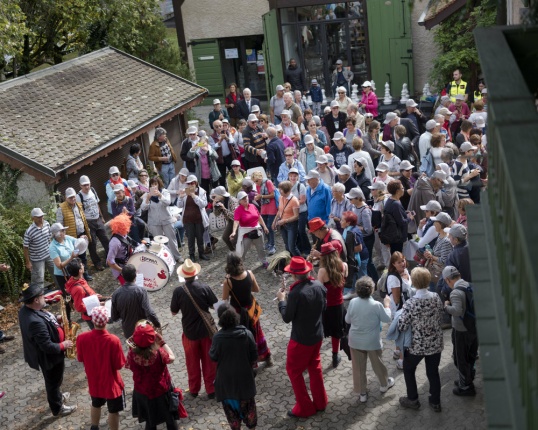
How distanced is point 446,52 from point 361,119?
248 inches

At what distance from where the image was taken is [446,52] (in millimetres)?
21828

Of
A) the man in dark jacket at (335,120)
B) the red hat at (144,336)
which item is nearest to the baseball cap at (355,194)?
the red hat at (144,336)

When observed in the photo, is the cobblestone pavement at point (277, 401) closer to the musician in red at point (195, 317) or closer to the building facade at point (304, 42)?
the musician in red at point (195, 317)

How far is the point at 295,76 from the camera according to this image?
2398cm

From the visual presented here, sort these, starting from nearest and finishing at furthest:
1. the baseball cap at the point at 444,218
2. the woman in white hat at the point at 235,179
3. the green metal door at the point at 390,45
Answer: the baseball cap at the point at 444,218 → the woman in white hat at the point at 235,179 → the green metal door at the point at 390,45

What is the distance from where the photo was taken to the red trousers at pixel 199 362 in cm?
943

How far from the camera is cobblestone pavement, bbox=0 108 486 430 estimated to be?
8719mm

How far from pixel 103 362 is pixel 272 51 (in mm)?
17899

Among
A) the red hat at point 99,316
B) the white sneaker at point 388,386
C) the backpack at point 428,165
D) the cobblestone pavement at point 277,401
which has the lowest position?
the cobblestone pavement at point 277,401

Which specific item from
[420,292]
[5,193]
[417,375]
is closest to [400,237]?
[417,375]

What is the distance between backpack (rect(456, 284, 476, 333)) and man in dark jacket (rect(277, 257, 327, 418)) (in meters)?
1.48

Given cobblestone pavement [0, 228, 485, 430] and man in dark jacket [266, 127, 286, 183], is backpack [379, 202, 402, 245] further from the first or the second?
man in dark jacket [266, 127, 286, 183]

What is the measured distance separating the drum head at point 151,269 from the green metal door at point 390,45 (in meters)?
14.0

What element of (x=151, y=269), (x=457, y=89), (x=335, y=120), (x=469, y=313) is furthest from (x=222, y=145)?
(x=469, y=313)
